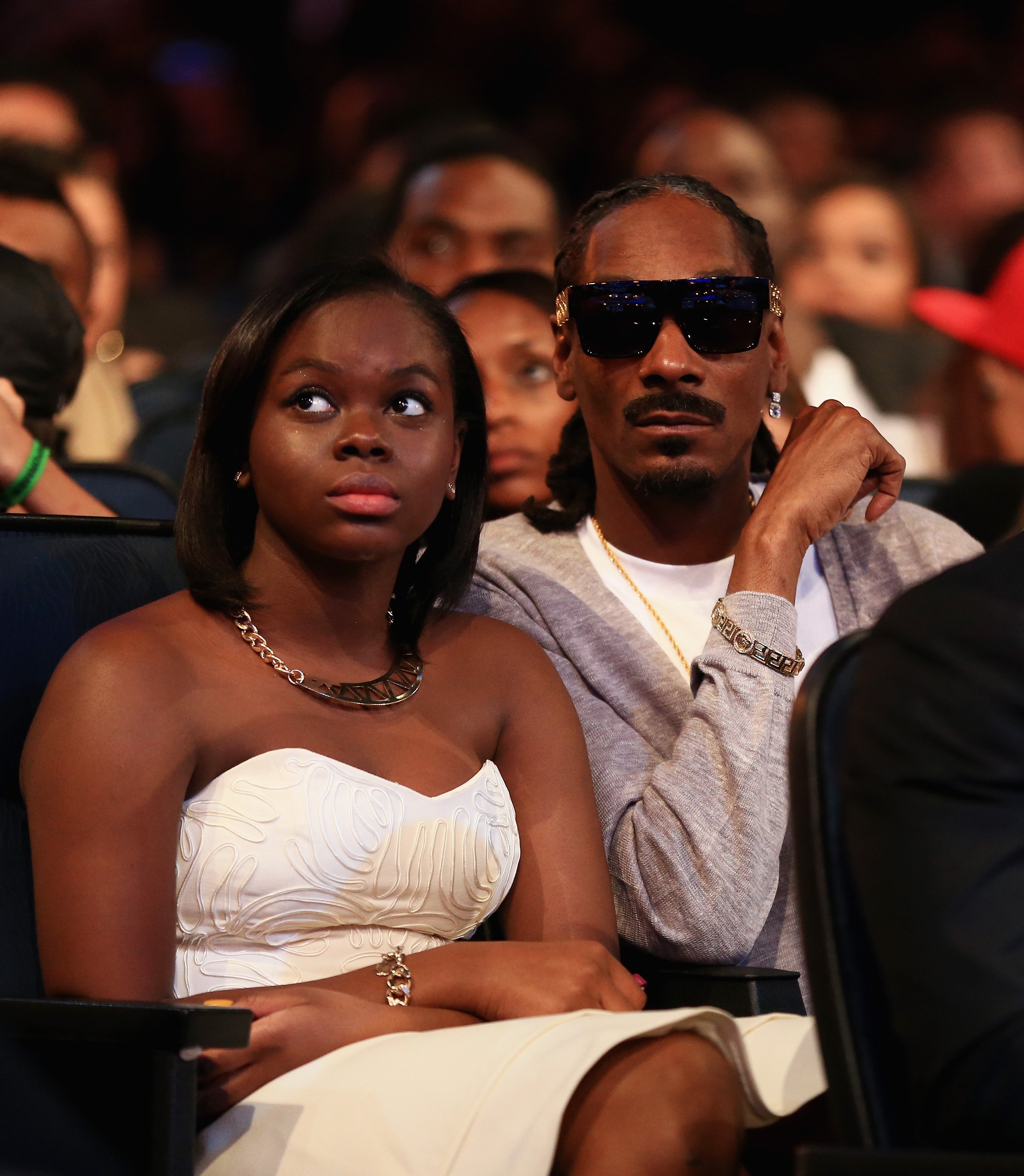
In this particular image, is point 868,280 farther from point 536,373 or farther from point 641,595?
point 641,595

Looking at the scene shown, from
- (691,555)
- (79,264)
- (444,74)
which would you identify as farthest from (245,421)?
(444,74)

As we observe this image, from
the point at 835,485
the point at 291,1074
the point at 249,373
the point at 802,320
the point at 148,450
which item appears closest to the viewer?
the point at 291,1074

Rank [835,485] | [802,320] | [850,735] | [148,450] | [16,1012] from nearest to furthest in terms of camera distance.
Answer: [850,735], [16,1012], [835,485], [148,450], [802,320]

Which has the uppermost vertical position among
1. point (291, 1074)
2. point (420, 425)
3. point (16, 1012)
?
point (420, 425)

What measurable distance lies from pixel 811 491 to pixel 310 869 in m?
0.90

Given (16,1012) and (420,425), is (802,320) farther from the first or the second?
(16,1012)

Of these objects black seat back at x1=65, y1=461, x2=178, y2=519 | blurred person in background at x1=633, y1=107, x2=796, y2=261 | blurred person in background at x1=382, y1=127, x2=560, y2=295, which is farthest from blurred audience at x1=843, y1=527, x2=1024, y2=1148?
blurred person in background at x1=633, y1=107, x2=796, y2=261

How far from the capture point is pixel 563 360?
2.34m

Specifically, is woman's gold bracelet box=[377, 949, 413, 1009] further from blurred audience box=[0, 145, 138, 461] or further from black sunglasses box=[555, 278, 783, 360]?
blurred audience box=[0, 145, 138, 461]

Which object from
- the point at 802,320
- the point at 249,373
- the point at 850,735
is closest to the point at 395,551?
the point at 249,373

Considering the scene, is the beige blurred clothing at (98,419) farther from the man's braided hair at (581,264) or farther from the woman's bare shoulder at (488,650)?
the woman's bare shoulder at (488,650)

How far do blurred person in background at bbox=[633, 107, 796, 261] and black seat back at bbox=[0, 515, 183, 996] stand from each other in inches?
141

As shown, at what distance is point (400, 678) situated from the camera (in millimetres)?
1900

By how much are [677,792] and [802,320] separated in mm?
2688
